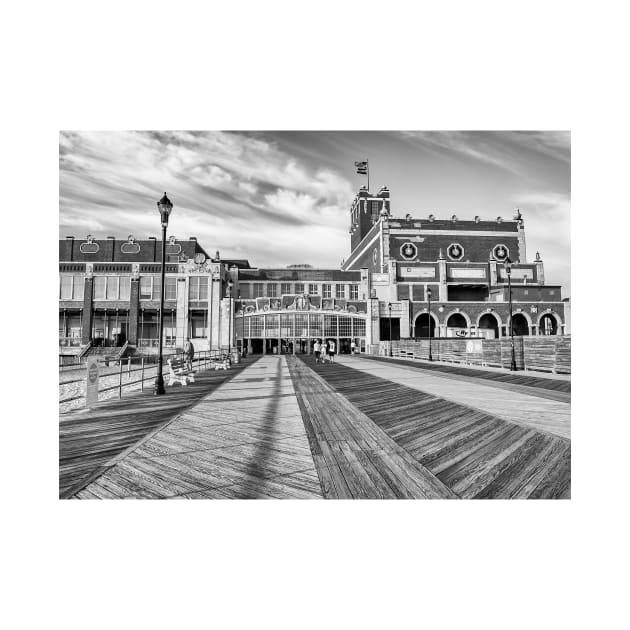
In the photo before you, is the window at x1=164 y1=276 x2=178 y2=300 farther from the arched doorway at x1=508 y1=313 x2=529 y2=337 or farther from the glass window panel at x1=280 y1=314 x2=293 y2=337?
the arched doorway at x1=508 y1=313 x2=529 y2=337

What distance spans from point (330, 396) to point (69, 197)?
22.7ft

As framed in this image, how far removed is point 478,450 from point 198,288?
33349 millimetres

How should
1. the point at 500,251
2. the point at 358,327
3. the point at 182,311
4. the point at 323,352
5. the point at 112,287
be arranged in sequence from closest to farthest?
the point at 112,287
the point at 323,352
the point at 182,311
the point at 358,327
the point at 500,251

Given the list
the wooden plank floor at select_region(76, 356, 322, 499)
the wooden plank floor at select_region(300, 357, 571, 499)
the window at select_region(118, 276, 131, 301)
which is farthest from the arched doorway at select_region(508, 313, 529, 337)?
the wooden plank floor at select_region(76, 356, 322, 499)

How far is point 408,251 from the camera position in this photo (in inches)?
1914

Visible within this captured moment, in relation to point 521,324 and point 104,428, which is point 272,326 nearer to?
point 521,324

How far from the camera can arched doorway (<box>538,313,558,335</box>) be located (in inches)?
1695

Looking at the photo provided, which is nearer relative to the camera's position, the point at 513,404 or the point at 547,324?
the point at 513,404

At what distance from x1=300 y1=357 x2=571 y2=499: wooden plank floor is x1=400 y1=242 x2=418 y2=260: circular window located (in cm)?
4144

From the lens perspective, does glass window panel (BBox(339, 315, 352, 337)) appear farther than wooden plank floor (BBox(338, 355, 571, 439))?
Yes

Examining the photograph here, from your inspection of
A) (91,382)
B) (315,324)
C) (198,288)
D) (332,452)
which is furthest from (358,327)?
(332,452)

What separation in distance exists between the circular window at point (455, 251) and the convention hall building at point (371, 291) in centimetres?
12

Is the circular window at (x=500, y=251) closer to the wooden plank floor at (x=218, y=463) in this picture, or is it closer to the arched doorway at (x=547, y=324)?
the arched doorway at (x=547, y=324)
